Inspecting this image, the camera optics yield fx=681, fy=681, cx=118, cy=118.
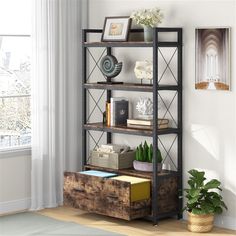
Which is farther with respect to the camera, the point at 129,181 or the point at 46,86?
the point at 46,86

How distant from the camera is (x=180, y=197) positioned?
620 cm

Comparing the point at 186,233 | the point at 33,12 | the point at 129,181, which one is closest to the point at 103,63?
the point at 33,12

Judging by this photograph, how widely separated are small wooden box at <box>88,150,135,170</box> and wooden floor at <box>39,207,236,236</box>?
490 mm

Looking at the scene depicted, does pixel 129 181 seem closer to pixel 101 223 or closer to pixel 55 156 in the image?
pixel 101 223

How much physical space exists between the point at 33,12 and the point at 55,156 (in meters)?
1.44

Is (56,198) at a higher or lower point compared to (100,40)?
lower

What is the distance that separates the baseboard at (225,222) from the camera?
5920 mm

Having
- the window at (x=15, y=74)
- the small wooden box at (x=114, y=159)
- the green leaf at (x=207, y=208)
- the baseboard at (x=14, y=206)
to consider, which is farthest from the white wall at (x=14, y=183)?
the green leaf at (x=207, y=208)

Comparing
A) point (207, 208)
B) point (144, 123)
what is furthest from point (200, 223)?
point (144, 123)

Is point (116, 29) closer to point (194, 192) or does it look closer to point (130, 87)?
point (130, 87)

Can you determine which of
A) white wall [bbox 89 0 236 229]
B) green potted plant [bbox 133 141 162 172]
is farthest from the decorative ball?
green potted plant [bbox 133 141 162 172]

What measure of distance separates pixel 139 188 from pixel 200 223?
24.0 inches

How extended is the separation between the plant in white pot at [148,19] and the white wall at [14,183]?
1.72 meters

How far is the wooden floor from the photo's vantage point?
5.84 metres
